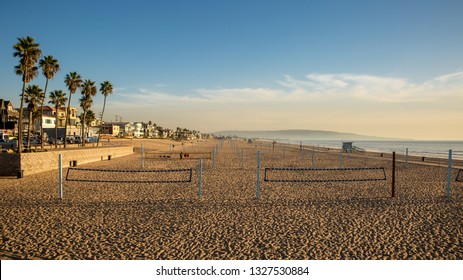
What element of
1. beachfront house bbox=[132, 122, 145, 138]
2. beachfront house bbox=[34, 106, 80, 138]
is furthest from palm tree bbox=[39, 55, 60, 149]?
beachfront house bbox=[132, 122, 145, 138]

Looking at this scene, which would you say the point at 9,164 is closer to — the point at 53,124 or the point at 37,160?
the point at 37,160

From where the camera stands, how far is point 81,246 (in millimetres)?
6633

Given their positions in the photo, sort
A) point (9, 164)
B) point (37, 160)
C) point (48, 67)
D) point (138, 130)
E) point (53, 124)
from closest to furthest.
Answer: point (9, 164) < point (37, 160) < point (48, 67) < point (53, 124) < point (138, 130)

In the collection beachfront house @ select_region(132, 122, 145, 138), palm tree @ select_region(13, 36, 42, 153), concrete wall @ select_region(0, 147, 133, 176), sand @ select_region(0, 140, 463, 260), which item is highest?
palm tree @ select_region(13, 36, 42, 153)

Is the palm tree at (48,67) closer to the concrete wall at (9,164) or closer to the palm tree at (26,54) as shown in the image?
the palm tree at (26,54)

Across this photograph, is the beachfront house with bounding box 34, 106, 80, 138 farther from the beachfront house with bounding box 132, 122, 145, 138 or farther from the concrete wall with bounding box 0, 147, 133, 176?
the beachfront house with bounding box 132, 122, 145, 138

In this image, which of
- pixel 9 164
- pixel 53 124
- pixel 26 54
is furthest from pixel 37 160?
pixel 53 124

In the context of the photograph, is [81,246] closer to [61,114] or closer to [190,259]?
[190,259]

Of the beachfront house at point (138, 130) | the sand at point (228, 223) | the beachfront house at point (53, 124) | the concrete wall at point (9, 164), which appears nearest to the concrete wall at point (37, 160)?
the concrete wall at point (9, 164)

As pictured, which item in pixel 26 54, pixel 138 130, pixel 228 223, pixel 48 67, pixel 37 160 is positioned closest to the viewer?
pixel 228 223

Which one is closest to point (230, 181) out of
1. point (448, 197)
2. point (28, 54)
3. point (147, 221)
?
point (147, 221)

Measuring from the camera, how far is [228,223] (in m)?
8.51

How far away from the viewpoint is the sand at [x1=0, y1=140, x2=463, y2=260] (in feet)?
21.1
